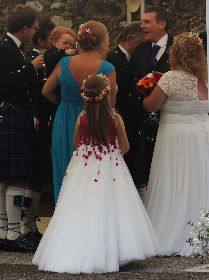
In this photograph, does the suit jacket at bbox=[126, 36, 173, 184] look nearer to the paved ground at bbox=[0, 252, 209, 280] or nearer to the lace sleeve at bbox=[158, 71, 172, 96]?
the lace sleeve at bbox=[158, 71, 172, 96]

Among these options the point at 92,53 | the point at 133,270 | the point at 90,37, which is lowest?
the point at 133,270

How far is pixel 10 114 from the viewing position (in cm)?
965

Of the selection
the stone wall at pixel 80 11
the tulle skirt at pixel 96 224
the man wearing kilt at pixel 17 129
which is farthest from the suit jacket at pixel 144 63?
the stone wall at pixel 80 11

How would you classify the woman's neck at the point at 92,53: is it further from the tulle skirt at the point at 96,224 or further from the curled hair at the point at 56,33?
the tulle skirt at the point at 96,224

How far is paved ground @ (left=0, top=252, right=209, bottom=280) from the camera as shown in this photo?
7824 mm

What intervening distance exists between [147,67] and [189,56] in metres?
0.70

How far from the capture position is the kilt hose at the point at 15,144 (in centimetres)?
966

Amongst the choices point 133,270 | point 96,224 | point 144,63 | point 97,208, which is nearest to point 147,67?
point 144,63

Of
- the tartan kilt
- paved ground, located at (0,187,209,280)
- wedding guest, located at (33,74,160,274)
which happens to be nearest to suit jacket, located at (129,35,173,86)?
the tartan kilt

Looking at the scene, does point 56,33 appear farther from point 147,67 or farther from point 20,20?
point 147,67

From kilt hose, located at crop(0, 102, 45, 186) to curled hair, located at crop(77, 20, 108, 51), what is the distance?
88cm

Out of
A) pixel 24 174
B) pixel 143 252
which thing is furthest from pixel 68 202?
pixel 24 174

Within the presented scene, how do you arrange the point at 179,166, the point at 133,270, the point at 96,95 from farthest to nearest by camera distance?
the point at 179,166 → the point at 96,95 → the point at 133,270

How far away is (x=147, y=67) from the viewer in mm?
10094
